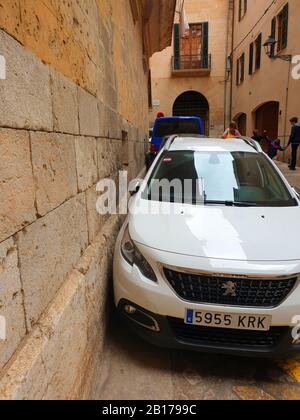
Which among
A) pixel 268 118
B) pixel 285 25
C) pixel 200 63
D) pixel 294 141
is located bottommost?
pixel 294 141

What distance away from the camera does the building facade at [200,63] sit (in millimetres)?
21891

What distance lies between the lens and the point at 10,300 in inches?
50.8

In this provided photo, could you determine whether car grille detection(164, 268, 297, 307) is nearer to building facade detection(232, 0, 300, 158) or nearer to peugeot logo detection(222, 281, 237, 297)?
peugeot logo detection(222, 281, 237, 297)

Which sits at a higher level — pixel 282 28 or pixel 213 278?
pixel 282 28

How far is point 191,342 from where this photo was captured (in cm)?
226

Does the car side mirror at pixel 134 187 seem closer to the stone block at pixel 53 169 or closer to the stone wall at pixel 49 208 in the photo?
the stone wall at pixel 49 208

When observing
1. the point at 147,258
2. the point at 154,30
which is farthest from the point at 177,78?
the point at 147,258

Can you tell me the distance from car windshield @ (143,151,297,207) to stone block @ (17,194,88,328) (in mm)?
1182

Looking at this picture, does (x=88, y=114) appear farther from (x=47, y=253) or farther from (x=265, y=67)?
(x=265, y=67)

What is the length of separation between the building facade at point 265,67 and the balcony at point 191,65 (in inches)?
80.9

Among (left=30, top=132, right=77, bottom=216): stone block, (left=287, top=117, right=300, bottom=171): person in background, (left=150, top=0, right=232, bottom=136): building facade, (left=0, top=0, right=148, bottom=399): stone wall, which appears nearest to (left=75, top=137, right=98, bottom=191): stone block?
(left=0, top=0, right=148, bottom=399): stone wall

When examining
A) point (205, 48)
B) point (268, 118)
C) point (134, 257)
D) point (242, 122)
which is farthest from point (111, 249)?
point (205, 48)

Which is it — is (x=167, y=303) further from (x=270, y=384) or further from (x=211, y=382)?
(x=270, y=384)

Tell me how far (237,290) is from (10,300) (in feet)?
4.75
